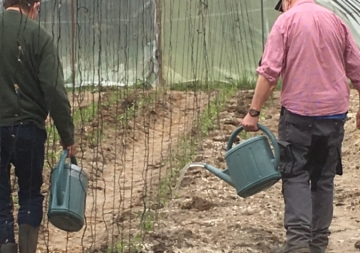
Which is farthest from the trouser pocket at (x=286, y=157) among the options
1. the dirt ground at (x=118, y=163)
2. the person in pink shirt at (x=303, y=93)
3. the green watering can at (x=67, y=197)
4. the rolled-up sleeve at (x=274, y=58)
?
the dirt ground at (x=118, y=163)

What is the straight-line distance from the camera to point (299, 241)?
3.31 m

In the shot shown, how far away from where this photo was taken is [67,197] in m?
3.07

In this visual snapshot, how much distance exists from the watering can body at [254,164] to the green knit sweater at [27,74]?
0.78 metres

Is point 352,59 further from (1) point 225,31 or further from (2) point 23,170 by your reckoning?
(1) point 225,31

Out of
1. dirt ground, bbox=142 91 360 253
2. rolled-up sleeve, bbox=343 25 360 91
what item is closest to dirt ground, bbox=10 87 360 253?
dirt ground, bbox=142 91 360 253

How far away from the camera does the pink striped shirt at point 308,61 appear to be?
131 inches

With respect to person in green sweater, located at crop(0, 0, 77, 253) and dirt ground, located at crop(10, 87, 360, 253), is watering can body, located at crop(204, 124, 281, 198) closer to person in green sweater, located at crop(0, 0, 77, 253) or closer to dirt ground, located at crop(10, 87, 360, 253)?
dirt ground, located at crop(10, 87, 360, 253)

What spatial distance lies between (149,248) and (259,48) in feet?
26.7

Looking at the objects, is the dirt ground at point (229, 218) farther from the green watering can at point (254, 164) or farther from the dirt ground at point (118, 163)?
the green watering can at point (254, 164)

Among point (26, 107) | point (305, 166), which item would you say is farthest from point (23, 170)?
point (305, 166)

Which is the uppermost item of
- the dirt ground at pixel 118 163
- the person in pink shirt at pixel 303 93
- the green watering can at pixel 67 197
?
the person in pink shirt at pixel 303 93

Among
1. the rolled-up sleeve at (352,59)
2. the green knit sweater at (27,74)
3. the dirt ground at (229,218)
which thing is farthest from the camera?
the dirt ground at (229,218)

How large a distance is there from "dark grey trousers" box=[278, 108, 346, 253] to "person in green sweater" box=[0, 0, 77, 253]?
100 centimetres

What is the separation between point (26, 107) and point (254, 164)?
1.05 meters
